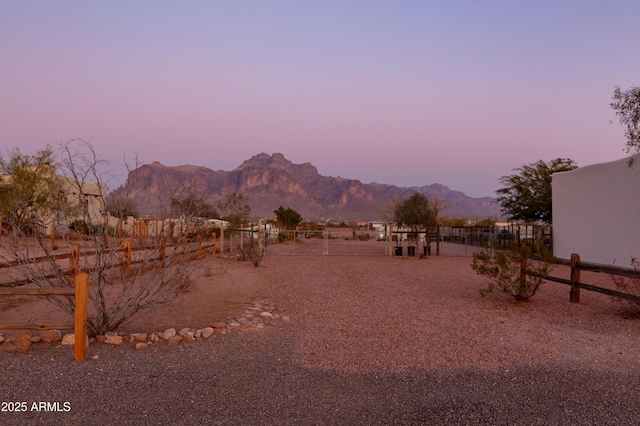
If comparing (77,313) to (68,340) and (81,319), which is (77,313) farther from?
(68,340)

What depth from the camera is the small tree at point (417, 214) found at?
121ft

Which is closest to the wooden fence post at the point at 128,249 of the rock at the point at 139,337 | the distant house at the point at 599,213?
the rock at the point at 139,337

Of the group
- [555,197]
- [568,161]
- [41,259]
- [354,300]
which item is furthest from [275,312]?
[568,161]

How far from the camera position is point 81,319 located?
701cm

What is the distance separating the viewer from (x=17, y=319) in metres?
9.98

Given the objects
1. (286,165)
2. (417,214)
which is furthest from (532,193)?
(286,165)

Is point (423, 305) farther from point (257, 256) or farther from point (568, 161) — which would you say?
point (568, 161)

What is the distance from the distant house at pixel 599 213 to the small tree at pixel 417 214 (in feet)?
32.9

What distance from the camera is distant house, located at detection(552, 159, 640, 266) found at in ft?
69.8

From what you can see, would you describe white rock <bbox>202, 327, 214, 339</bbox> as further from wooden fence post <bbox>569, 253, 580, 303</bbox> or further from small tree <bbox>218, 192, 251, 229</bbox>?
small tree <bbox>218, 192, 251, 229</bbox>

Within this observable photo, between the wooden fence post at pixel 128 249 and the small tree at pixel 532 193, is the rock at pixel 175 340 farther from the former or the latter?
the small tree at pixel 532 193

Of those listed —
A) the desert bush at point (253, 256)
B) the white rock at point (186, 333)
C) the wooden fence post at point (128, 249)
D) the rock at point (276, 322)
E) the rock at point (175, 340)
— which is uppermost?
the wooden fence post at point (128, 249)

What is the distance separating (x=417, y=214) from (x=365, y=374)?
31.5 m

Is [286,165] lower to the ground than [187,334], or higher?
higher
